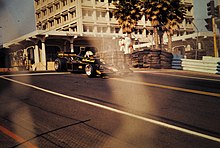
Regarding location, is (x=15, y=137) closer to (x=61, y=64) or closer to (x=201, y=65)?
(x=61, y=64)

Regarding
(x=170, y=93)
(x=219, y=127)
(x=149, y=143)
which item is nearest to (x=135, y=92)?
(x=170, y=93)

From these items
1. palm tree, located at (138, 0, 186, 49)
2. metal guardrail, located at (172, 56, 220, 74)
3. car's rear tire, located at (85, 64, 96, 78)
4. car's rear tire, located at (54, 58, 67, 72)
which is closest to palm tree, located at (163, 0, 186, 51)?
palm tree, located at (138, 0, 186, 49)

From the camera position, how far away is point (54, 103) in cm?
640

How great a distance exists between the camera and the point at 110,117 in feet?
17.1

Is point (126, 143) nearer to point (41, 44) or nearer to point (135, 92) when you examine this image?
point (135, 92)

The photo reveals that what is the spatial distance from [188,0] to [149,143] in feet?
187

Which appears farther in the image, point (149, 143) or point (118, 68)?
point (118, 68)

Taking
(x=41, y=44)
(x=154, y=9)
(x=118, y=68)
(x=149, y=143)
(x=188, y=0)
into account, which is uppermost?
(x=188, y=0)

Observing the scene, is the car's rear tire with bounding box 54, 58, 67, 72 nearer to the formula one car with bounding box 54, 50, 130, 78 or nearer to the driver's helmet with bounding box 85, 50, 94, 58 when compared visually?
the formula one car with bounding box 54, 50, 130, 78

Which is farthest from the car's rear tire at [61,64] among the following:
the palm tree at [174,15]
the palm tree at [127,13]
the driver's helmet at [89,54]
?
the palm tree at [127,13]

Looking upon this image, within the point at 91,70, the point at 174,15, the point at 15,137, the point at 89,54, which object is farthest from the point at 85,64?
the point at 174,15

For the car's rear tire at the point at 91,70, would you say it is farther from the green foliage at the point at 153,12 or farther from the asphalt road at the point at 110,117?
the green foliage at the point at 153,12

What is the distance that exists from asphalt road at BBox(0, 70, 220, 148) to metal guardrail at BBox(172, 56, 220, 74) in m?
7.55

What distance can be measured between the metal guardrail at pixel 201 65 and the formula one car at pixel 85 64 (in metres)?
7.36
